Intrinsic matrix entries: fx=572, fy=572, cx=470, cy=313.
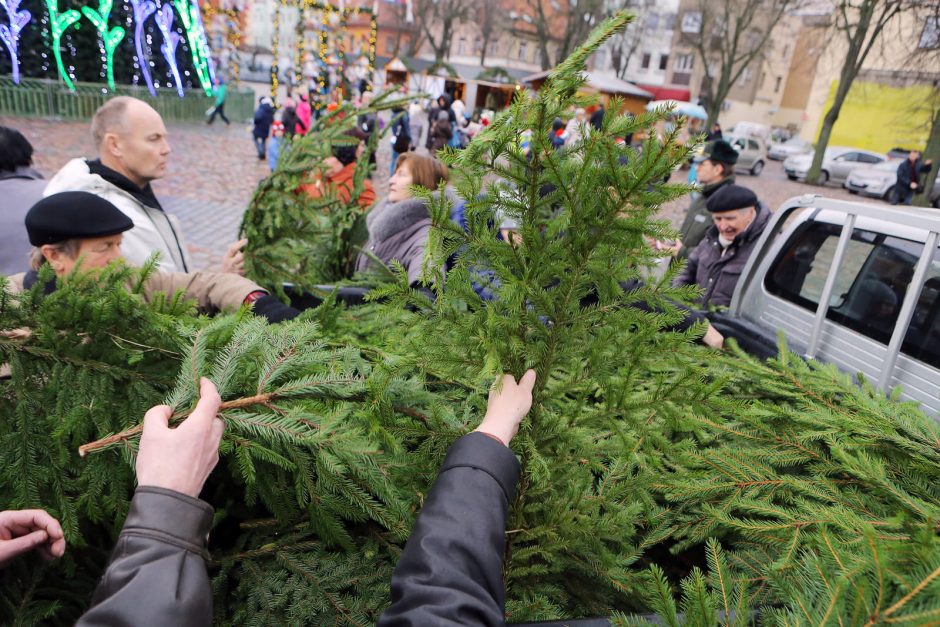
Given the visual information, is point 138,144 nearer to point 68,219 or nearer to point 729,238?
point 68,219

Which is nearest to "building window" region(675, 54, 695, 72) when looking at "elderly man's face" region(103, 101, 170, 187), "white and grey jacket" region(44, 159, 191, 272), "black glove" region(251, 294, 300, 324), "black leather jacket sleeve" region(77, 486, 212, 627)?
"elderly man's face" region(103, 101, 170, 187)

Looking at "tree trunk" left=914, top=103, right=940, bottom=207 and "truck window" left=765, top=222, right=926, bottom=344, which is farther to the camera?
"tree trunk" left=914, top=103, right=940, bottom=207

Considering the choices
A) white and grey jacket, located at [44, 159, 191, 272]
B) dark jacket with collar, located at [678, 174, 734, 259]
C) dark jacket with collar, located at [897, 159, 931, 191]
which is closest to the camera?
white and grey jacket, located at [44, 159, 191, 272]

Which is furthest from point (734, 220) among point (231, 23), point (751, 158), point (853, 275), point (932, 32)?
point (751, 158)

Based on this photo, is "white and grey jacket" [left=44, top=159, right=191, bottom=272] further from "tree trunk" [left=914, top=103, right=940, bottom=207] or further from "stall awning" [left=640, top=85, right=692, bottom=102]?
"stall awning" [left=640, top=85, right=692, bottom=102]

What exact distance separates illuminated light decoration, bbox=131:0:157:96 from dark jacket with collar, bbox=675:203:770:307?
1886 cm

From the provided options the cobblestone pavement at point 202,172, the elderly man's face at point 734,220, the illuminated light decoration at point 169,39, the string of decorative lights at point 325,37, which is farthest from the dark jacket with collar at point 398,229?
the illuminated light decoration at point 169,39

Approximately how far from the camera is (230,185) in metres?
11.7

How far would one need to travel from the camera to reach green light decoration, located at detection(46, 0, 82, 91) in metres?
15.8

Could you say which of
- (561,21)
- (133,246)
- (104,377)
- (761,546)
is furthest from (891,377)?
(561,21)

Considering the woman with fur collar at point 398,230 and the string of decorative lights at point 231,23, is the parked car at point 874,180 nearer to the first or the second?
the woman with fur collar at point 398,230

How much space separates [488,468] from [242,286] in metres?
1.85

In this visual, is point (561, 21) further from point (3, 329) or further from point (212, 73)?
point (3, 329)

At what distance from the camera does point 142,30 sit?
1780 cm
